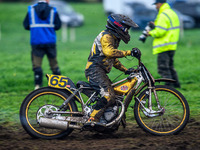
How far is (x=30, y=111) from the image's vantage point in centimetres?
565

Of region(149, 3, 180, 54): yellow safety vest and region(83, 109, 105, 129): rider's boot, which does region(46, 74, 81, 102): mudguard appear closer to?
region(83, 109, 105, 129): rider's boot

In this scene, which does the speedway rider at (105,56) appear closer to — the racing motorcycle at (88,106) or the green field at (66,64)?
the racing motorcycle at (88,106)

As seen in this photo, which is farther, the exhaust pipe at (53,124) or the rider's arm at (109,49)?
the exhaust pipe at (53,124)

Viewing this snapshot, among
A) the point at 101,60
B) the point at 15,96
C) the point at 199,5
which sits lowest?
the point at 15,96

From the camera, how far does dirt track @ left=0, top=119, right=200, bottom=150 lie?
5144mm

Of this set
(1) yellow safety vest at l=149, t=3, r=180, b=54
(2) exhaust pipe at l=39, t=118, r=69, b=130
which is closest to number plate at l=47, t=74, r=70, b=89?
(2) exhaust pipe at l=39, t=118, r=69, b=130

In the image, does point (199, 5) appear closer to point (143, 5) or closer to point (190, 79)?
point (143, 5)

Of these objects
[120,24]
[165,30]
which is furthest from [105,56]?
[165,30]

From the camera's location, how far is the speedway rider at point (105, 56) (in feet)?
17.8

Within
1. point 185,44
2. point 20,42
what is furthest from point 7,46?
point 185,44

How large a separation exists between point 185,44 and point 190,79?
26.2 feet

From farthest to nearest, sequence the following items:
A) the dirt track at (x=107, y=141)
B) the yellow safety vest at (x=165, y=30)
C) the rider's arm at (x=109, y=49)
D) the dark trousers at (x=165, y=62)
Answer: the dark trousers at (x=165, y=62), the yellow safety vest at (x=165, y=30), the rider's arm at (x=109, y=49), the dirt track at (x=107, y=141)

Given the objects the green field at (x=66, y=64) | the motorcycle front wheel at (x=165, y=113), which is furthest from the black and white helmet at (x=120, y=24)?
the green field at (x=66, y=64)

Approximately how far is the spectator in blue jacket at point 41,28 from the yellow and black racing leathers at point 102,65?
3.59 meters
